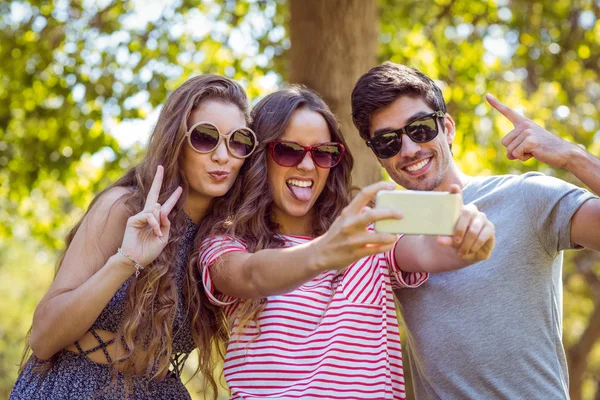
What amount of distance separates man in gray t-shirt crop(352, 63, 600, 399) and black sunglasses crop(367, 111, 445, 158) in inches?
12.3

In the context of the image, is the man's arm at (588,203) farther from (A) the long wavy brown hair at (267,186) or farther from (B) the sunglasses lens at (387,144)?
(A) the long wavy brown hair at (267,186)

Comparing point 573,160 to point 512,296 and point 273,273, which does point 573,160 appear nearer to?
point 512,296

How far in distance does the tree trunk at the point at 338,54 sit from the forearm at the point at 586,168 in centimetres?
215

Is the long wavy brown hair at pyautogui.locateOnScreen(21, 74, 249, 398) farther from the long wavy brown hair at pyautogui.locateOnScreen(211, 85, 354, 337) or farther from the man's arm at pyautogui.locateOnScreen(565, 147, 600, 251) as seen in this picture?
the man's arm at pyautogui.locateOnScreen(565, 147, 600, 251)

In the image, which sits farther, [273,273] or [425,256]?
[425,256]

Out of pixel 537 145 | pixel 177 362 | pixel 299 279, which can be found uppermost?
pixel 537 145

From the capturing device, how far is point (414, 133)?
3.50 meters

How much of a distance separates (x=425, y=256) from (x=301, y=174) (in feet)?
2.55

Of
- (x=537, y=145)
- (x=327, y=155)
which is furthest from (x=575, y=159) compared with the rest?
(x=327, y=155)

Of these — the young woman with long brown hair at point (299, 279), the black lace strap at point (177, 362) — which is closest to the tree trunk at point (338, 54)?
the young woman with long brown hair at point (299, 279)

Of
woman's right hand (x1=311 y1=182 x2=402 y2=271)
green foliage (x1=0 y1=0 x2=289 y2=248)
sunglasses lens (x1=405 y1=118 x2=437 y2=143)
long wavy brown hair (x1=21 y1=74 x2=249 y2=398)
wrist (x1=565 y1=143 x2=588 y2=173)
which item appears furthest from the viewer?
green foliage (x1=0 y1=0 x2=289 y2=248)

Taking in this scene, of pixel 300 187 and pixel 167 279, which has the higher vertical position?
pixel 300 187

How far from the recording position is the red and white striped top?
299 centimetres

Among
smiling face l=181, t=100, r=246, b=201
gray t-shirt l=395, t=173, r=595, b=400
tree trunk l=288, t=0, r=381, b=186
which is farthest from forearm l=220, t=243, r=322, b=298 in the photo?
tree trunk l=288, t=0, r=381, b=186
